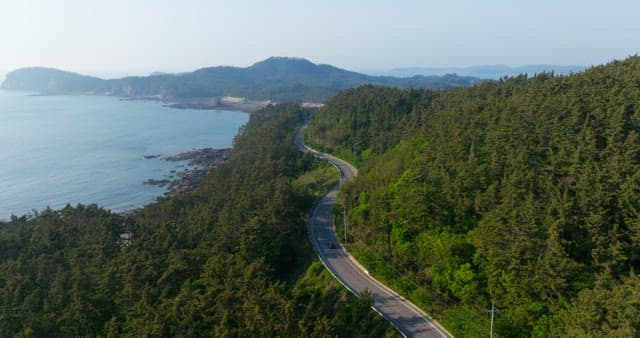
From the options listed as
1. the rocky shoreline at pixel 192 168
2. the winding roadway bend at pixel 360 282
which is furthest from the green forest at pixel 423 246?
the rocky shoreline at pixel 192 168

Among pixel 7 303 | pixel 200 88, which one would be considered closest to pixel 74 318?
pixel 7 303

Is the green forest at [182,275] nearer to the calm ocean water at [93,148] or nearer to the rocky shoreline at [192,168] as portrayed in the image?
the rocky shoreline at [192,168]

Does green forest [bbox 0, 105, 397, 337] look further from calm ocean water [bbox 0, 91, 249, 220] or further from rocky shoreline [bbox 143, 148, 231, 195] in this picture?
calm ocean water [bbox 0, 91, 249, 220]

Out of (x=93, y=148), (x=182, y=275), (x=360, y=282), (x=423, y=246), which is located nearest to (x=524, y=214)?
(x=423, y=246)

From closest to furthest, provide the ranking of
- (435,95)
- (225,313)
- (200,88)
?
(225,313) → (435,95) → (200,88)

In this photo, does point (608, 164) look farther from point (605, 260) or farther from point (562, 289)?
point (562, 289)

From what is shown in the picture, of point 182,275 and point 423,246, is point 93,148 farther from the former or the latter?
point 423,246

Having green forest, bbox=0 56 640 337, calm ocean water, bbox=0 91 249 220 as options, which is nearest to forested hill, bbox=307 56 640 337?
green forest, bbox=0 56 640 337
